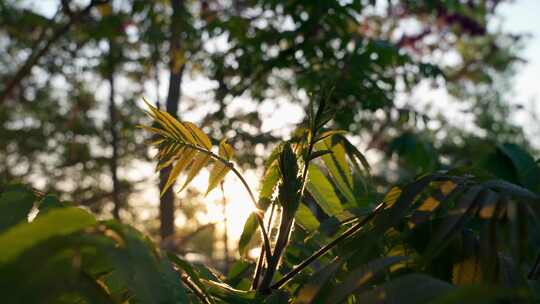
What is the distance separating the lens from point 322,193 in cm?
179

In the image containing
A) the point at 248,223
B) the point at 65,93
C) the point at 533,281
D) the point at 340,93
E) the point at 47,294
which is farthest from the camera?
the point at 65,93

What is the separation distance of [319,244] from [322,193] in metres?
0.17

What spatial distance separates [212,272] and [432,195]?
0.63 metres

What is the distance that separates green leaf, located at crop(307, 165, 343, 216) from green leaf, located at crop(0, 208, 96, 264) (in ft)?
3.27

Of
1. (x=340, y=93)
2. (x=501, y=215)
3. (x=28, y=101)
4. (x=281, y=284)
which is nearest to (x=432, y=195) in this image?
(x=501, y=215)

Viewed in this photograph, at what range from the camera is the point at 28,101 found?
9320mm

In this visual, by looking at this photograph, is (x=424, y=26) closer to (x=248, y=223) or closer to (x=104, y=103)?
(x=104, y=103)

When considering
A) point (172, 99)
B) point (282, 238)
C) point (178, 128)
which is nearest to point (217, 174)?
point (178, 128)

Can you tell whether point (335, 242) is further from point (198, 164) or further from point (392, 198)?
point (198, 164)

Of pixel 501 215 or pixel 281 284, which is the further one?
pixel 281 284

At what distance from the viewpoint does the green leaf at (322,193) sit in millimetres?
1767

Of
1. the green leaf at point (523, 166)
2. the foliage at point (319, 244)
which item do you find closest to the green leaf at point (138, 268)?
the foliage at point (319, 244)

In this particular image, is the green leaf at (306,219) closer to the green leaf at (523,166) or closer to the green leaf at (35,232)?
the green leaf at (523,166)

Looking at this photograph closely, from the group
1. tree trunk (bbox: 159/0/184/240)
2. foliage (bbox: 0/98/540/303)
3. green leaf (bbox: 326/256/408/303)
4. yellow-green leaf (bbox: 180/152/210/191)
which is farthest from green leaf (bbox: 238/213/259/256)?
tree trunk (bbox: 159/0/184/240)
